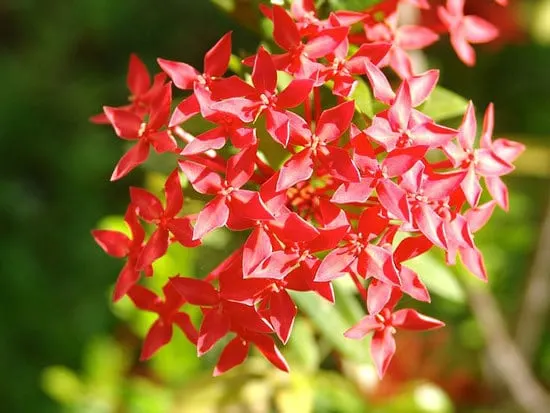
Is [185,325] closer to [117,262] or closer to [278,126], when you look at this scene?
[278,126]

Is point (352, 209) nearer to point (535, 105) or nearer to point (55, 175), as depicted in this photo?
point (535, 105)

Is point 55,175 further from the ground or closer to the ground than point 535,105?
closer to the ground

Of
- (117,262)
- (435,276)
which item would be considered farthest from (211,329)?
(117,262)

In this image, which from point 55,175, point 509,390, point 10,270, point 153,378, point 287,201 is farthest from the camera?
point 55,175

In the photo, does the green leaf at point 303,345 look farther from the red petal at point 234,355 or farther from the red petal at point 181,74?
the red petal at point 181,74

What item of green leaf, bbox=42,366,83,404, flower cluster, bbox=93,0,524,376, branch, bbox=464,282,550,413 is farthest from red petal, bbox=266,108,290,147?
green leaf, bbox=42,366,83,404

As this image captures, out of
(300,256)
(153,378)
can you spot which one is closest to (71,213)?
(153,378)
